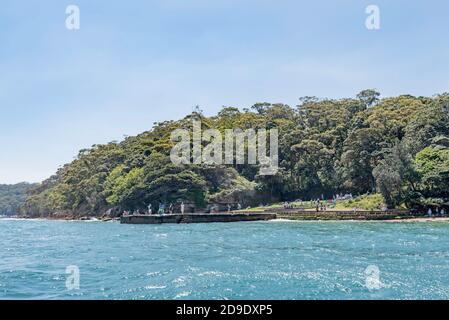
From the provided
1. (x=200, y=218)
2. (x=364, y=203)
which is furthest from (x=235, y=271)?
(x=364, y=203)

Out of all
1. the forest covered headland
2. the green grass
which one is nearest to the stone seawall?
the green grass

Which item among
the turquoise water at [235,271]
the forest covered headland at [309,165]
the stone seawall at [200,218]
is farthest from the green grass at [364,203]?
the turquoise water at [235,271]

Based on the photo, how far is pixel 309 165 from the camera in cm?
8638

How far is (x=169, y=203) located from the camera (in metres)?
82.2

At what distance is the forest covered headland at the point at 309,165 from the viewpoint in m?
62.2

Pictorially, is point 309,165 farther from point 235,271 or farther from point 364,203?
point 235,271

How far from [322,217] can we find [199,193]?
27473 mm

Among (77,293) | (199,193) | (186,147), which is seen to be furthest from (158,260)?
(186,147)

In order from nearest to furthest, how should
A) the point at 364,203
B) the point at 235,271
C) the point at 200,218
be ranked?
the point at 235,271 < the point at 364,203 < the point at 200,218

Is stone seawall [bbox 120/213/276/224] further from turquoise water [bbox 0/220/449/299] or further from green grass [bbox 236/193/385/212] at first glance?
turquoise water [bbox 0/220/449/299]

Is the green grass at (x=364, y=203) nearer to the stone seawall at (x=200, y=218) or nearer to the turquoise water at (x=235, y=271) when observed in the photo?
the stone seawall at (x=200, y=218)

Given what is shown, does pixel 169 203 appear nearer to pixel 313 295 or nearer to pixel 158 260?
pixel 158 260

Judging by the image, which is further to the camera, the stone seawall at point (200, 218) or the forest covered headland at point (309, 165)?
the stone seawall at point (200, 218)
